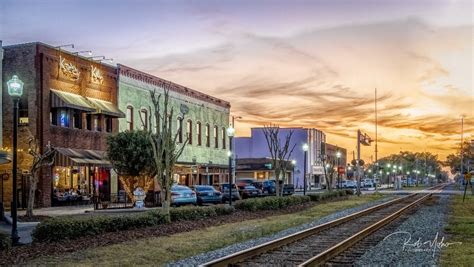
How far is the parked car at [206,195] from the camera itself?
37.3m

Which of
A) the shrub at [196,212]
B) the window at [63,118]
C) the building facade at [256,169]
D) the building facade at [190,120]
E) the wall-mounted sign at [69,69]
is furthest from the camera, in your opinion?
the building facade at [256,169]

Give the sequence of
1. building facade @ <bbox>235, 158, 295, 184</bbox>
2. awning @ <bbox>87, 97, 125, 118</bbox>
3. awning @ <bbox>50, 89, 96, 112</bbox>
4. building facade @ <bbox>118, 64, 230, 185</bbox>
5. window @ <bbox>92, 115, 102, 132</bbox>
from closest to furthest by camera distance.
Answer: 1. awning @ <bbox>50, 89, 96, 112</bbox>
2. awning @ <bbox>87, 97, 125, 118</bbox>
3. window @ <bbox>92, 115, 102, 132</bbox>
4. building facade @ <bbox>118, 64, 230, 185</bbox>
5. building facade @ <bbox>235, 158, 295, 184</bbox>

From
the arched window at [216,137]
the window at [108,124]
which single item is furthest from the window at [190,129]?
the window at [108,124]

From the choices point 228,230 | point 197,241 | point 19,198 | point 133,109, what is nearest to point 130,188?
point 19,198

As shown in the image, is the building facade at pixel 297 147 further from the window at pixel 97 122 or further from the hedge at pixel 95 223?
the hedge at pixel 95 223

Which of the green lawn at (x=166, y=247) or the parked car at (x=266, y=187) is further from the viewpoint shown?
the parked car at (x=266, y=187)

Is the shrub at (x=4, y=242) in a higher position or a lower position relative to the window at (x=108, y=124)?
lower

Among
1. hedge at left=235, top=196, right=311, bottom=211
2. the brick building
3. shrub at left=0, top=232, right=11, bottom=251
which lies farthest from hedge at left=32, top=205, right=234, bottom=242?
the brick building

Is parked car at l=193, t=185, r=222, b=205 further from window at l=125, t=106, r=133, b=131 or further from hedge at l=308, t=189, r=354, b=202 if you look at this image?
window at l=125, t=106, r=133, b=131

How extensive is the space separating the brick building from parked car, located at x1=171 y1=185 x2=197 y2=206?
5100 millimetres

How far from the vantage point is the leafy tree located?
32875mm

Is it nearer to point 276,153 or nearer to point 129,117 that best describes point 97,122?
point 129,117
